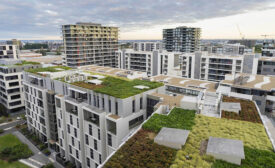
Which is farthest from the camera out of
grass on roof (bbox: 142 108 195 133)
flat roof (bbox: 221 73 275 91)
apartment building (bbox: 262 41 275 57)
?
apartment building (bbox: 262 41 275 57)

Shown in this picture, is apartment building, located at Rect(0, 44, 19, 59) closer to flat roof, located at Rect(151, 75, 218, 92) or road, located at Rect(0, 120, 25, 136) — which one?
road, located at Rect(0, 120, 25, 136)

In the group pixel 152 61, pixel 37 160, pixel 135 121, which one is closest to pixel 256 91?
pixel 135 121

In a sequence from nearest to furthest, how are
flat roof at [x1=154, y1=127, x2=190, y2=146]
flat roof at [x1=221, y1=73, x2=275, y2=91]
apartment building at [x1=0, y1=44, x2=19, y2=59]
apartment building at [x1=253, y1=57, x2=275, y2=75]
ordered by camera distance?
flat roof at [x1=154, y1=127, x2=190, y2=146] < flat roof at [x1=221, y1=73, x2=275, y2=91] < apartment building at [x1=253, y1=57, x2=275, y2=75] < apartment building at [x1=0, y1=44, x2=19, y2=59]

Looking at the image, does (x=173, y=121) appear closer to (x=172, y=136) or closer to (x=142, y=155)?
(x=172, y=136)

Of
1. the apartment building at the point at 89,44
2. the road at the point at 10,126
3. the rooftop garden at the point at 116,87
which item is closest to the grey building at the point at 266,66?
the rooftop garden at the point at 116,87

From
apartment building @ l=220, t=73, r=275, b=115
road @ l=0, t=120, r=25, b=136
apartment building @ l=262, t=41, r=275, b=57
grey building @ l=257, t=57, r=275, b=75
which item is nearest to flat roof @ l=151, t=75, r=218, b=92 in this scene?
apartment building @ l=220, t=73, r=275, b=115
